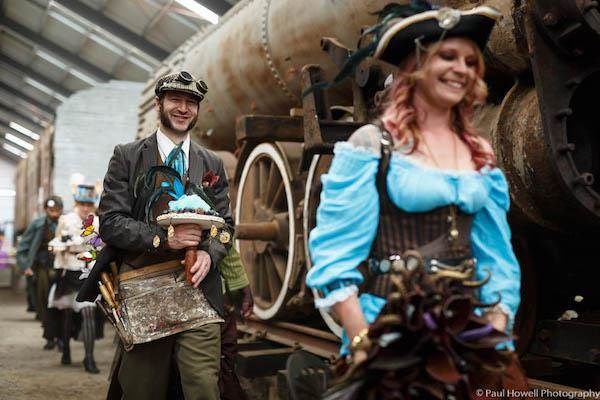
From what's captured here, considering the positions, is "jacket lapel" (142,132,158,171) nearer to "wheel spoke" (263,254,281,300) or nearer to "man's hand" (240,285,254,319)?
"man's hand" (240,285,254,319)

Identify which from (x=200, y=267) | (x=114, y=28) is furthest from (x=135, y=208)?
(x=114, y=28)

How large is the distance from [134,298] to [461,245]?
5.41 feet

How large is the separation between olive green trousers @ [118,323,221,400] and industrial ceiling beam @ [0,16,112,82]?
20139 mm

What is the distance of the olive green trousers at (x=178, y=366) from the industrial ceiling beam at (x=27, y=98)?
1115 inches

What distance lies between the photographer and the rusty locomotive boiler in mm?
3016

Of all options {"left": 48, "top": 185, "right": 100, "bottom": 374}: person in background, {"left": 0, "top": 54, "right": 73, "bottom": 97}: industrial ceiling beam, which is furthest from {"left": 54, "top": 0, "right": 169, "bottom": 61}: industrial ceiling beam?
{"left": 48, "top": 185, "right": 100, "bottom": 374}: person in background

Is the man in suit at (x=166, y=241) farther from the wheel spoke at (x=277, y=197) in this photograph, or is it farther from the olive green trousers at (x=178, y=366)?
the wheel spoke at (x=277, y=197)

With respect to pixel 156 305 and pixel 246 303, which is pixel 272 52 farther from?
pixel 156 305

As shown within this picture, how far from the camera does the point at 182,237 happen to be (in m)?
3.20

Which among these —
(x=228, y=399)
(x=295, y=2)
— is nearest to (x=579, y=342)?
(x=228, y=399)

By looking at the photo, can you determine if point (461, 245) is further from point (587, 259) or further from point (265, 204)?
point (265, 204)

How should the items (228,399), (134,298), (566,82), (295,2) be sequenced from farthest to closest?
(295,2) → (228,399) → (134,298) → (566,82)

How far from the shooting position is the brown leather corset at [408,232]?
1980mm

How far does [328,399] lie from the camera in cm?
181
